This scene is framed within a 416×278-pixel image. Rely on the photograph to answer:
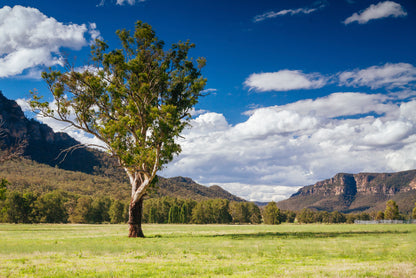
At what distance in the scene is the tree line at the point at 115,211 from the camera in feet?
386

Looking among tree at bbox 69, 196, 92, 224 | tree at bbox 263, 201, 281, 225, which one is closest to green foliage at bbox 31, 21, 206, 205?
tree at bbox 69, 196, 92, 224

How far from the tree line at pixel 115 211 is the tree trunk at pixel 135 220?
83.0m

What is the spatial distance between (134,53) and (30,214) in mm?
105373

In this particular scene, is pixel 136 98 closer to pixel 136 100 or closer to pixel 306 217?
pixel 136 100

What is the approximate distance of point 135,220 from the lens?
3619 cm

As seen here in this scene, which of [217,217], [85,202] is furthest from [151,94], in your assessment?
[217,217]

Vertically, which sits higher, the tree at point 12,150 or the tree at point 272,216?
the tree at point 12,150

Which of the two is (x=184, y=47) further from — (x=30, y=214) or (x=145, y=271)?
(x=30, y=214)

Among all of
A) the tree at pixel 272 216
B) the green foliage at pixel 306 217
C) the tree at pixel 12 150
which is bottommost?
the green foliage at pixel 306 217

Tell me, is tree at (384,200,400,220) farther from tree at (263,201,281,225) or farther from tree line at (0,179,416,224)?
tree at (263,201,281,225)

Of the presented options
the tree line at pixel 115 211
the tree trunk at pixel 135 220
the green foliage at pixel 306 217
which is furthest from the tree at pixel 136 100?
the green foliage at pixel 306 217

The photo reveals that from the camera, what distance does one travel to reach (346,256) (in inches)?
715

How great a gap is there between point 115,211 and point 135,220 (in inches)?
4484

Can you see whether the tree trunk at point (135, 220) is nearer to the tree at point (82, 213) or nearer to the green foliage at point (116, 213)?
the tree at point (82, 213)
